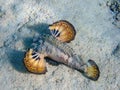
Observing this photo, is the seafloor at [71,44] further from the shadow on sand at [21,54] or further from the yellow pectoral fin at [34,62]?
the yellow pectoral fin at [34,62]

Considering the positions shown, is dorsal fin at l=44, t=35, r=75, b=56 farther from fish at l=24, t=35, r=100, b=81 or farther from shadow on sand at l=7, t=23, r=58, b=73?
shadow on sand at l=7, t=23, r=58, b=73

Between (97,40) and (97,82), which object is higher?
(97,40)

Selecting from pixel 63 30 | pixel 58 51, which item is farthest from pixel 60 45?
pixel 63 30

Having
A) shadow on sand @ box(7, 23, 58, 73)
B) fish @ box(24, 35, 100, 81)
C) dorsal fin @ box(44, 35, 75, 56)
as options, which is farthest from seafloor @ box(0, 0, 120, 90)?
dorsal fin @ box(44, 35, 75, 56)

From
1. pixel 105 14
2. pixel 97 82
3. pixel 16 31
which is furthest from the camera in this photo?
pixel 105 14

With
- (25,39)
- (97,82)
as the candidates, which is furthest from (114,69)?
(25,39)

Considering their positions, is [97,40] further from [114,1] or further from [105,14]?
[114,1]

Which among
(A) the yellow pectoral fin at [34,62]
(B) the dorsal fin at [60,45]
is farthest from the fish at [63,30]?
(A) the yellow pectoral fin at [34,62]
